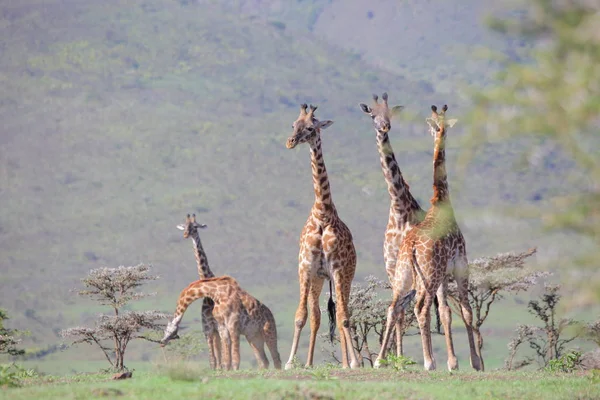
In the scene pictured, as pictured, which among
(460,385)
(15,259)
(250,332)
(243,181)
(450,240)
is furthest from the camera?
(243,181)

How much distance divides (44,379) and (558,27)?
9945mm

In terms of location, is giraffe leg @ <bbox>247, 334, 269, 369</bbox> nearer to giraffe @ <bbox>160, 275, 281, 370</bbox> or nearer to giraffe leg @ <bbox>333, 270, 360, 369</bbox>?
giraffe @ <bbox>160, 275, 281, 370</bbox>

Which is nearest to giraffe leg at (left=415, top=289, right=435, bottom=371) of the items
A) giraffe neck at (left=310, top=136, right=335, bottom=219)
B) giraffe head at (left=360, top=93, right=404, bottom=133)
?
giraffe neck at (left=310, top=136, right=335, bottom=219)

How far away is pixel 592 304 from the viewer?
782 cm

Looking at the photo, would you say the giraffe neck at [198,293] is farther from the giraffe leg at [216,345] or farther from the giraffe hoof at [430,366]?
the giraffe hoof at [430,366]

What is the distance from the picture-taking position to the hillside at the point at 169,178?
371 feet

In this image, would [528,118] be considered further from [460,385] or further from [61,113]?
[61,113]

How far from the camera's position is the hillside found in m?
113

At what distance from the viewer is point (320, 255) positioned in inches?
708

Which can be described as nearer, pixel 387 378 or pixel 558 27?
pixel 558 27

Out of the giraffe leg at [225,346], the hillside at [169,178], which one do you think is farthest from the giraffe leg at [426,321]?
the hillside at [169,178]

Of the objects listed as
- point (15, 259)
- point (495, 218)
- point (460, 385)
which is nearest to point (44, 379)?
point (460, 385)

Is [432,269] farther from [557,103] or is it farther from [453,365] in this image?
[557,103]

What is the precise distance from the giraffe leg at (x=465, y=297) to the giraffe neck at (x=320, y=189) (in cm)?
236
